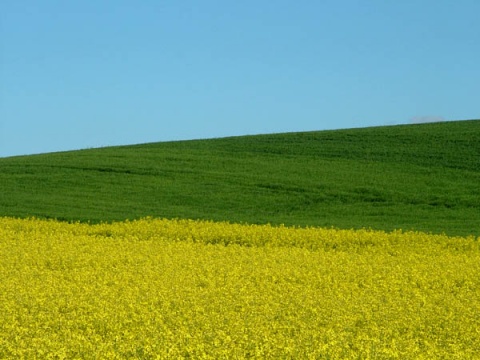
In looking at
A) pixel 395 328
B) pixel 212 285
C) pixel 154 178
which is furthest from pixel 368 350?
pixel 154 178

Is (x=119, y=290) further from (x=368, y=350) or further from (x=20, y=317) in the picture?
(x=368, y=350)

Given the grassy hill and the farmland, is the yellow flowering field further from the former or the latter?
the grassy hill

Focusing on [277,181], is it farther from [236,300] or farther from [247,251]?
[236,300]

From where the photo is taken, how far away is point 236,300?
41.3 ft

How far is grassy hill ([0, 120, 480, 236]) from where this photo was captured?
29766mm

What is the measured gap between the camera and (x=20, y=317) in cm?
1152

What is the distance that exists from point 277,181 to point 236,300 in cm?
2367

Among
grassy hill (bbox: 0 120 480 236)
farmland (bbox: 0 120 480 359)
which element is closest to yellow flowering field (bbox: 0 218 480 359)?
farmland (bbox: 0 120 480 359)

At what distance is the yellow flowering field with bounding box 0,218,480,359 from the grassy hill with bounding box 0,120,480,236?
24.2 ft

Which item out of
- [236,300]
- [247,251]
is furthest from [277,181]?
[236,300]

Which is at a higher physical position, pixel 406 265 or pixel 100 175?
pixel 100 175

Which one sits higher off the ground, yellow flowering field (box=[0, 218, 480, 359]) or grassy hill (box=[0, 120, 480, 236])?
grassy hill (box=[0, 120, 480, 236])

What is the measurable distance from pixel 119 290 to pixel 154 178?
77.4ft

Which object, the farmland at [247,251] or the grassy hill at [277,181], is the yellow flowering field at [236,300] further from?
the grassy hill at [277,181]
